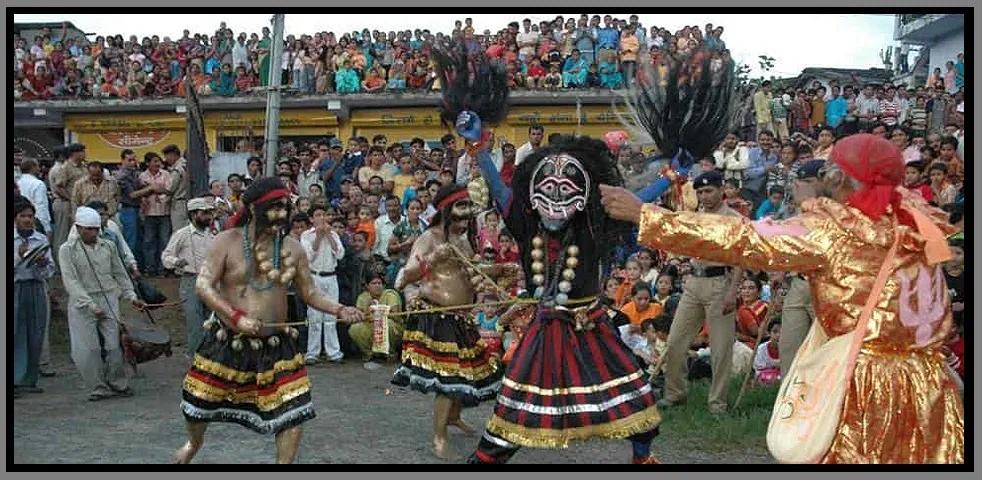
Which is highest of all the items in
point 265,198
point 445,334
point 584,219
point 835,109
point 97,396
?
point 835,109

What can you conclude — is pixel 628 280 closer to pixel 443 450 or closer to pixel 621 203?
pixel 443 450

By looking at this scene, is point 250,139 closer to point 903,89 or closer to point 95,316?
point 95,316

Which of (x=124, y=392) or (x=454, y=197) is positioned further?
(x=124, y=392)

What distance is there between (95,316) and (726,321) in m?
5.69

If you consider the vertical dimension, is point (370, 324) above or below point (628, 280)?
Answer: below

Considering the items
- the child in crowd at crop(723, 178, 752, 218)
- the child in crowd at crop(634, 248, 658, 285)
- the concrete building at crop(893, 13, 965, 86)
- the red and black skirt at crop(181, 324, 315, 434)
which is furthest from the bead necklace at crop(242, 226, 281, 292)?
the concrete building at crop(893, 13, 965, 86)

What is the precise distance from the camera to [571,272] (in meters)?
5.79

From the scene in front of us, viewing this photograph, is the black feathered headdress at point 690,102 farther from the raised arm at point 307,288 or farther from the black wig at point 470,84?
the raised arm at point 307,288

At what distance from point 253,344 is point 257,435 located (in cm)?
197

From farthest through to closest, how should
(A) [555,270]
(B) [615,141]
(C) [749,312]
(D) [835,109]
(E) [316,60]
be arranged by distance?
(E) [316,60]
(D) [835,109]
(C) [749,312]
(B) [615,141]
(A) [555,270]

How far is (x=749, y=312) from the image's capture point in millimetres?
9875

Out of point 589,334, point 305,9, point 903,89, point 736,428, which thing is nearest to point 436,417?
point 589,334

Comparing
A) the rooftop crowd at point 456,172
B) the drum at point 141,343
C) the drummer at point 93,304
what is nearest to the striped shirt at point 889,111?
the rooftop crowd at point 456,172

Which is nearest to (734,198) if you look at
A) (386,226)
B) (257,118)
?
(386,226)
